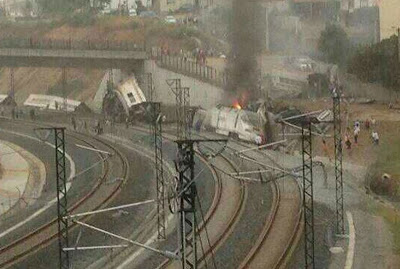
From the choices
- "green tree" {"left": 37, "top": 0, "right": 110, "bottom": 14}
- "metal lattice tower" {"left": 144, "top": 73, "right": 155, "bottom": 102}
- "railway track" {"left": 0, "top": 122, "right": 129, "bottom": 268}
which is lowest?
"railway track" {"left": 0, "top": 122, "right": 129, "bottom": 268}

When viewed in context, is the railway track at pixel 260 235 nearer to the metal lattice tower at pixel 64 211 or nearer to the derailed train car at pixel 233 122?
the metal lattice tower at pixel 64 211

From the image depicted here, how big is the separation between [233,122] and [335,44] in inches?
634

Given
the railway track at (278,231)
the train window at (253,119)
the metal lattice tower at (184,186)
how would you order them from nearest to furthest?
the metal lattice tower at (184,186) → the railway track at (278,231) → the train window at (253,119)

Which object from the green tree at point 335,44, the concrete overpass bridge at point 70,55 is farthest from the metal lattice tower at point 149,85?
the green tree at point 335,44

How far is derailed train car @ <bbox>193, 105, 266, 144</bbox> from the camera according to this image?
3350 cm

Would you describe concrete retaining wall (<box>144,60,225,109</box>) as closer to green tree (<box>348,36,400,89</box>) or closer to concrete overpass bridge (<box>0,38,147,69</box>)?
concrete overpass bridge (<box>0,38,147,69</box>)

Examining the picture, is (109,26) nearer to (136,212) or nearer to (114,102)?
(114,102)

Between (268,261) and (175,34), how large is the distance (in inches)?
1632

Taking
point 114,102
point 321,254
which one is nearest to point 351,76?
point 114,102

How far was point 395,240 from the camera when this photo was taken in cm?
1958

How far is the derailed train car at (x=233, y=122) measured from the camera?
33.5m

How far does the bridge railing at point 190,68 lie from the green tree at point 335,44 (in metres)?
8.45

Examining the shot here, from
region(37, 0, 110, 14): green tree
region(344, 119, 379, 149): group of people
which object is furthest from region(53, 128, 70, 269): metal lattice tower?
region(37, 0, 110, 14): green tree

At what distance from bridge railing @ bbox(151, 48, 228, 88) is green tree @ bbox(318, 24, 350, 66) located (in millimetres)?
8451
